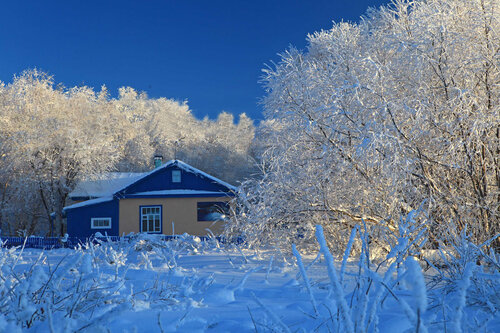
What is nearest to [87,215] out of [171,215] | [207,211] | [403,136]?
[171,215]

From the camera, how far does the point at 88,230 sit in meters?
23.4

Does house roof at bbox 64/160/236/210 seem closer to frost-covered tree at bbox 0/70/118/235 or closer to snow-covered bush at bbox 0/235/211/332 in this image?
frost-covered tree at bbox 0/70/118/235

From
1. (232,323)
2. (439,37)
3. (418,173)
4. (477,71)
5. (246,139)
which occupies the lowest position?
(232,323)

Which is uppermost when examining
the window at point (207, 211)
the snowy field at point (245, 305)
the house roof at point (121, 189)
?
the house roof at point (121, 189)

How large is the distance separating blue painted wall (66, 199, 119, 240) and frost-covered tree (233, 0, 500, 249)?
1609 centimetres

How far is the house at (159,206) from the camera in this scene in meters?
23.0

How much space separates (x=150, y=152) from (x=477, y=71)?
35389mm

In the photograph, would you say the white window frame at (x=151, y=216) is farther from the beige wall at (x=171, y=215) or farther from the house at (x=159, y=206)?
the beige wall at (x=171, y=215)

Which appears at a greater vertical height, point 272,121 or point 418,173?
point 272,121

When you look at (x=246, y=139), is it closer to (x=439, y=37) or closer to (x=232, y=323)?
(x=439, y=37)

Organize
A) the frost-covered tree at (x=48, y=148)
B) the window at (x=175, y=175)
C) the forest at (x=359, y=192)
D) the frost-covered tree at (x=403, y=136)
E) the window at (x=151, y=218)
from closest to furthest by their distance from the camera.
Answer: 1. the forest at (x=359, y=192)
2. the frost-covered tree at (x=403, y=136)
3. the window at (x=151, y=218)
4. the window at (x=175, y=175)
5. the frost-covered tree at (x=48, y=148)

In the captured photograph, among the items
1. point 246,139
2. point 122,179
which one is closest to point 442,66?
point 122,179

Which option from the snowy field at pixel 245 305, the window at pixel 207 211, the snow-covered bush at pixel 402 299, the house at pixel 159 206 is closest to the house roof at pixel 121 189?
the house at pixel 159 206

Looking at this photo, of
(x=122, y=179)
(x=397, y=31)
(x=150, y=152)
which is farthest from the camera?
(x=150, y=152)
